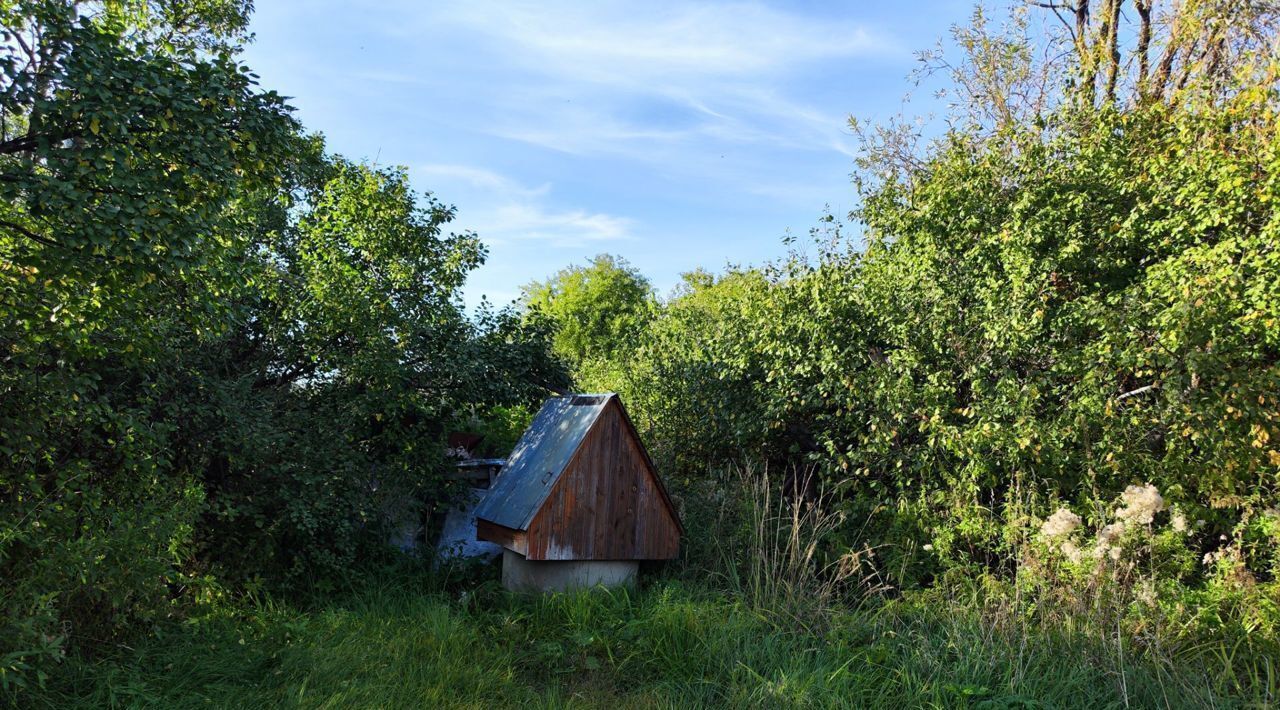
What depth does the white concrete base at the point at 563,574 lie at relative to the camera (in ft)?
23.1

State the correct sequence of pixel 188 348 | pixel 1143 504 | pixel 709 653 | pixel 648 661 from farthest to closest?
1. pixel 188 348
2. pixel 648 661
3. pixel 709 653
4. pixel 1143 504

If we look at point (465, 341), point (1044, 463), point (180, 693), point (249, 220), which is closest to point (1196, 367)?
point (1044, 463)

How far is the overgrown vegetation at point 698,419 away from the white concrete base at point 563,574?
0.31m

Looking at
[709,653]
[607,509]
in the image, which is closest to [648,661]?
[709,653]

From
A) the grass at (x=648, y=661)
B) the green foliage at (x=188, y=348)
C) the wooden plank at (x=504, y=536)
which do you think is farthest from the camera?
the wooden plank at (x=504, y=536)

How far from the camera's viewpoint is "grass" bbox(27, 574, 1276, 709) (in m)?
4.55

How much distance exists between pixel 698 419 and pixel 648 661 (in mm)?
4080

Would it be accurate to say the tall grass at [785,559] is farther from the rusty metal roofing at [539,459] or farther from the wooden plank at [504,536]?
the wooden plank at [504,536]

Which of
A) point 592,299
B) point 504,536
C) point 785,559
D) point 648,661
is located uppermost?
point 592,299

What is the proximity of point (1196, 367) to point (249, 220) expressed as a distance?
7913 mm

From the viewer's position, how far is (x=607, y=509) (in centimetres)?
715

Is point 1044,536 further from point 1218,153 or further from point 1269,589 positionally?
point 1218,153

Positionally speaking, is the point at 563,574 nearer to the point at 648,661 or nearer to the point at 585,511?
the point at 585,511

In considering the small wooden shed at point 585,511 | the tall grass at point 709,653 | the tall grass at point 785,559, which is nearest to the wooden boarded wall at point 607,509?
the small wooden shed at point 585,511
